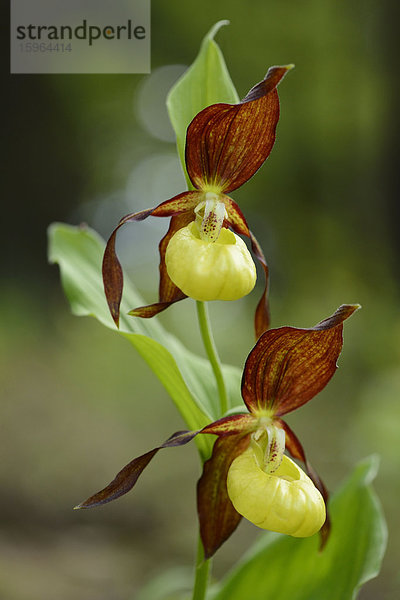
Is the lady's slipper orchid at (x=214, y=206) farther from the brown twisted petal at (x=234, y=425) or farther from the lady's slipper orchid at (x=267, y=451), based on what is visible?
the brown twisted petal at (x=234, y=425)

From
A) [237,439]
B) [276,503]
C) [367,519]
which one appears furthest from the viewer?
[367,519]

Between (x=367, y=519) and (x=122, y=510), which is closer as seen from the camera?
(x=367, y=519)

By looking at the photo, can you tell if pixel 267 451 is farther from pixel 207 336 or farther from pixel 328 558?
pixel 328 558

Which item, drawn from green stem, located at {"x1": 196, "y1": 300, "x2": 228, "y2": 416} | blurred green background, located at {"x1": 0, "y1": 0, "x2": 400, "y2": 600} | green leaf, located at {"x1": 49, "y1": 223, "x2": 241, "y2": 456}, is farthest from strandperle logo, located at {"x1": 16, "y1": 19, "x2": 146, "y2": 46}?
green stem, located at {"x1": 196, "y1": 300, "x2": 228, "y2": 416}

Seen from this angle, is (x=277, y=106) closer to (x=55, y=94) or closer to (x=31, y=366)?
(x=31, y=366)

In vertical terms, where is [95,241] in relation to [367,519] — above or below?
above

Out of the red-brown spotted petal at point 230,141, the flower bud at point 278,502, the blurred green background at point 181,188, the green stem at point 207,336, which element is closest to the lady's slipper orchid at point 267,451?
the flower bud at point 278,502

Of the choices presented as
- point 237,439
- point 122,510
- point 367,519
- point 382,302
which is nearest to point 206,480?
point 237,439

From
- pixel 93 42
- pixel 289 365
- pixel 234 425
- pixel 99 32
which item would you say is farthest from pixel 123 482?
pixel 93 42
